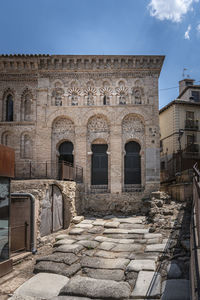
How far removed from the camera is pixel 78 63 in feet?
54.6

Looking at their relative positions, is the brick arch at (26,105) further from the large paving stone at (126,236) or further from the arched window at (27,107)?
the large paving stone at (126,236)

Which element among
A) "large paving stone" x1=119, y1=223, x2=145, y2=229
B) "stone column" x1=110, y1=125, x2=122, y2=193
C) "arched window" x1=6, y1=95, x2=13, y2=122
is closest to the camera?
"large paving stone" x1=119, y1=223, x2=145, y2=229

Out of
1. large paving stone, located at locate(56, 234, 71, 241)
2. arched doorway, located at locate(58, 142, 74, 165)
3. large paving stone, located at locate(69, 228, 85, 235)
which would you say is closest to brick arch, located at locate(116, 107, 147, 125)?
arched doorway, located at locate(58, 142, 74, 165)

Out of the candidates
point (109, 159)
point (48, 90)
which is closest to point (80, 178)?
point (109, 159)

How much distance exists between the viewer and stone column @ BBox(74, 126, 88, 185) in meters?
16.0

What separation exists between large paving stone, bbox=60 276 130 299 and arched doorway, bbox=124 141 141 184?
10.7 meters

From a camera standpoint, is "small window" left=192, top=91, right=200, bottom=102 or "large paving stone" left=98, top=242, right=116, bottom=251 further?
"small window" left=192, top=91, right=200, bottom=102

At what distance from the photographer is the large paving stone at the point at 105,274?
6.10m

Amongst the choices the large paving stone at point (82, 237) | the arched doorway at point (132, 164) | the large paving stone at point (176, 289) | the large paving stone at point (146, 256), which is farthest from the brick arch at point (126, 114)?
the large paving stone at point (176, 289)

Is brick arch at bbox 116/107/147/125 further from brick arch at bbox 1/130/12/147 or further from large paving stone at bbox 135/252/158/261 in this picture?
large paving stone at bbox 135/252/158/261

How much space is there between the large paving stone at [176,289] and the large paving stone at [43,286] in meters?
2.34

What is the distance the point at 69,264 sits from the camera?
7.01 metres

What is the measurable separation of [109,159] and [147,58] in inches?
286

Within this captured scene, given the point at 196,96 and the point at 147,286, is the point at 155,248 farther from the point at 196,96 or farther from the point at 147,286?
the point at 196,96
